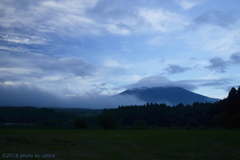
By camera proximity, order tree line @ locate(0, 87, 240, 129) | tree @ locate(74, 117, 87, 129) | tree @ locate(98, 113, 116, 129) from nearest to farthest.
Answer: tree line @ locate(0, 87, 240, 129)
tree @ locate(74, 117, 87, 129)
tree @ locate(98, 113, 116, 129)

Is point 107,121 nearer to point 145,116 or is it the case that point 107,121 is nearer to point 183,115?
point 145,116

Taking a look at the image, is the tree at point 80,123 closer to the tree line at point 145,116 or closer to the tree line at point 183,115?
the tree line at point 145,116

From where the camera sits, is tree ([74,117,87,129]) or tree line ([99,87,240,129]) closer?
tree line ([99,87,240,129])

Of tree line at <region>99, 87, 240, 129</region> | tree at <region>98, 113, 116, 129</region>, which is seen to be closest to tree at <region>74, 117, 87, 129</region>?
tree at <region>98, 113, 116, 129</region>

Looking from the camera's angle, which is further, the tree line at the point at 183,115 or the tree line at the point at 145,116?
the tree line at the point at 145,116

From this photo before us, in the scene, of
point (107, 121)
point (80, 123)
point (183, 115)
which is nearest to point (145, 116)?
point (183, 115)

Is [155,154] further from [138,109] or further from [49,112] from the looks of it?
[138,109]

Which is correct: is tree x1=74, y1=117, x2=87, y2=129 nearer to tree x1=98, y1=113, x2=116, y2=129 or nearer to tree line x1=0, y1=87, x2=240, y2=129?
tree line x1=0, y1=87, x2=240, y2=129

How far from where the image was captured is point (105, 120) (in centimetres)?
5719

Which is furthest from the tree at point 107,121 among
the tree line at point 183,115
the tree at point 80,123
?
the tree at point 80,123

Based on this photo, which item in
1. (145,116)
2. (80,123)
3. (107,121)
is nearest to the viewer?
(80,123)

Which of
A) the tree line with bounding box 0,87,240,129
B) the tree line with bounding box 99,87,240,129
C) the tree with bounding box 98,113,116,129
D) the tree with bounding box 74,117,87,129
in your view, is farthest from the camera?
the tree with bounding box 98,113,116,129

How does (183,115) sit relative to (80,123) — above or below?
above

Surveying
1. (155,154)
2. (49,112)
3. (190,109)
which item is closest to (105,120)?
(49,112)
